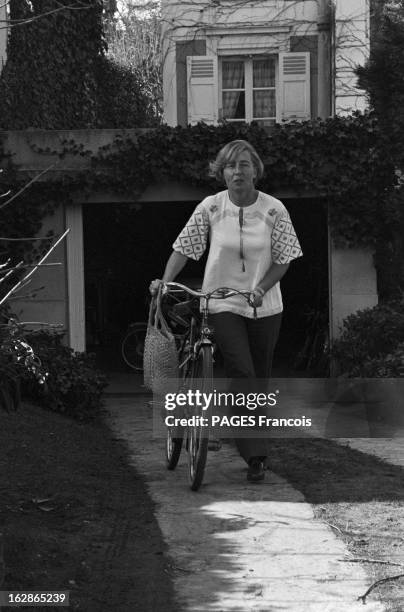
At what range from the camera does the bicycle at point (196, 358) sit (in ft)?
19.3

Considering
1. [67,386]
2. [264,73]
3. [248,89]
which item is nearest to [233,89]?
[248,89]

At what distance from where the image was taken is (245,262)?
619cm

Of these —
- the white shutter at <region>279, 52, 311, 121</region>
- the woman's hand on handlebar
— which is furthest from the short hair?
the white shutter at <region>279, 52, 311, 121</region>

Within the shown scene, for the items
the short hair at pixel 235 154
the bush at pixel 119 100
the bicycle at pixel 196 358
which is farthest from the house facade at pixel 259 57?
the bicycle at pixel 196 358

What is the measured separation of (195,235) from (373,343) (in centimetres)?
525

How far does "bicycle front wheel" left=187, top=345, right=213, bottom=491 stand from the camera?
19.1 feet

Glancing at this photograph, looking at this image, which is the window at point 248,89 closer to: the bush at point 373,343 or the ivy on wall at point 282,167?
the ivy on wall at point 282,167

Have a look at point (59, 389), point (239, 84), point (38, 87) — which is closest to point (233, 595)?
point (59, 389)

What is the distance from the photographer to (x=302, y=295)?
20.0 meters

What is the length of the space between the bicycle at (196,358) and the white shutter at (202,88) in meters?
12.8

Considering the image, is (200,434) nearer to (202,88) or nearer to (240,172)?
(240,172)

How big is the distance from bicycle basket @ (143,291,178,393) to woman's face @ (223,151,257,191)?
0.77m

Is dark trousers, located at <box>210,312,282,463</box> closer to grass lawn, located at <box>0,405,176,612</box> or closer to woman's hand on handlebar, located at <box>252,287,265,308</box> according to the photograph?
woman's hand on handlebar, located at <box>252,287,265,308</box>

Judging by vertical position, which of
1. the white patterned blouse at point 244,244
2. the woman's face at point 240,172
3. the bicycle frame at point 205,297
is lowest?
the bicycle frame at point 205,297
